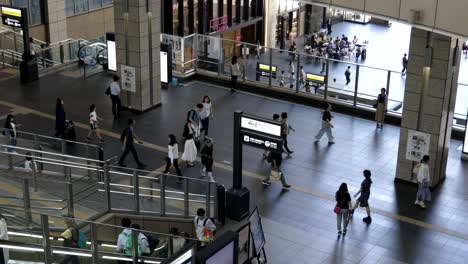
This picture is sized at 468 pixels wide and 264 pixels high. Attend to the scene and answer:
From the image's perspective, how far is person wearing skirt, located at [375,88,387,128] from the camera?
22.9 meters

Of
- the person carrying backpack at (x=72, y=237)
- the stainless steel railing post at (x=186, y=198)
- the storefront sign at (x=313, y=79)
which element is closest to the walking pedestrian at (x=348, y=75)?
the storefront sign at (x=313, y=79)

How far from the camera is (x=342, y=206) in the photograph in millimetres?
16297

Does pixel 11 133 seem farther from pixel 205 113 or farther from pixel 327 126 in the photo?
pixel 327 126

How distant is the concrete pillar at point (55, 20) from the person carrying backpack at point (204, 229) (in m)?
21.2

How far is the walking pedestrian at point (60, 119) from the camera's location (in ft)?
67.9

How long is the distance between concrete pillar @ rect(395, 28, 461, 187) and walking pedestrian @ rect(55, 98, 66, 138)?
9841mm

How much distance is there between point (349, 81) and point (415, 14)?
11049 millimetres

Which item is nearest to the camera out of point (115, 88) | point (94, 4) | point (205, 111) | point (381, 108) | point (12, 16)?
point (205, 111)

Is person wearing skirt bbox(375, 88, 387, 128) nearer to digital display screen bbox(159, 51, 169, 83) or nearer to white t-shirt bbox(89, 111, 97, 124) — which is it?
digital display screen bbox(159, 51, 169, 83)

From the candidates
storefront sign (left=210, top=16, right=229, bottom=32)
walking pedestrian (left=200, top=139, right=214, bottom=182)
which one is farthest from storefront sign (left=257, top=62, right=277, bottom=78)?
storefront sign (left=210, top=16, right=229, bottom=32)

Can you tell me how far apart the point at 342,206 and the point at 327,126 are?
224 inches

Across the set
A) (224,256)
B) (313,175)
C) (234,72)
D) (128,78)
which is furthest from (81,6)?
(224,256)

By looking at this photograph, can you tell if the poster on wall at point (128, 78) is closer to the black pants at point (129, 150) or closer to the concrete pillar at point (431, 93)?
the black pants at point (129, 150)

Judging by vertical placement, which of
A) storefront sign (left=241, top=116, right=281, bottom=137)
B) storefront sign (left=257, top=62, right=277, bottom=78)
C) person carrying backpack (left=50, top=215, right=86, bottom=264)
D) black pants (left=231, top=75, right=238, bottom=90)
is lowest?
black pants (left=231, top=75, right=238, bottom=90)
